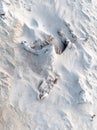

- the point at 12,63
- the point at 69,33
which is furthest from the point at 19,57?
the point at 69,33

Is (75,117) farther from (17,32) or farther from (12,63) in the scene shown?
(17,32)

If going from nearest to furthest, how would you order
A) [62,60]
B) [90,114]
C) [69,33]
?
1. [90,114]
2. [62,60]
3. [69,33]

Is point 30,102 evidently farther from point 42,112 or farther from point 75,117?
point 75,117

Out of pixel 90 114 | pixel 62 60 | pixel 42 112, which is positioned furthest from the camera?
pixel 62 60

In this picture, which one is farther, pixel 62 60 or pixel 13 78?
pixel 62 60

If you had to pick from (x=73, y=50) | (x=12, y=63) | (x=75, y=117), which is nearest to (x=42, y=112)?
(x=75, y=117)

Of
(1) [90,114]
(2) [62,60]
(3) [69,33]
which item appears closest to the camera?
(1) [90,114]
